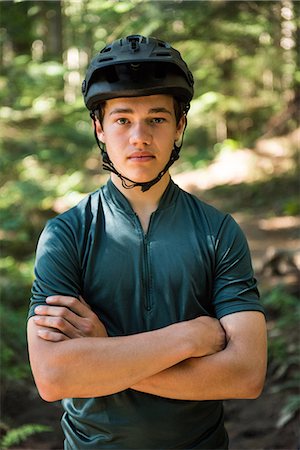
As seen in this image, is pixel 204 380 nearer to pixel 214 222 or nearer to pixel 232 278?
pixel 232 278

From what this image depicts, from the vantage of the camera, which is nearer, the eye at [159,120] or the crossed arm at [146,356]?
the crossed arm at [146,356]

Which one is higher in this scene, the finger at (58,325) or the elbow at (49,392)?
the finger at (58,325)

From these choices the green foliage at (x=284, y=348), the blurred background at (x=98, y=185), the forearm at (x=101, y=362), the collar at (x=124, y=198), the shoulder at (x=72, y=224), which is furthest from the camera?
the blurred background at (x=98, y=185)

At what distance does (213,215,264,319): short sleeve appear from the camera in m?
2.44

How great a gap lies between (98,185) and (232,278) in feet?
29.3

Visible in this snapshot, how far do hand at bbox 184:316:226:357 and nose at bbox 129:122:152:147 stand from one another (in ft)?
2.38

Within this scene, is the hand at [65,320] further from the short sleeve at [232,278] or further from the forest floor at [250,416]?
the forest floor at [250,416]

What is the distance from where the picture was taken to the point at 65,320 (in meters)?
2.31

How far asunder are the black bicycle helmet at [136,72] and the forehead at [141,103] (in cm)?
3

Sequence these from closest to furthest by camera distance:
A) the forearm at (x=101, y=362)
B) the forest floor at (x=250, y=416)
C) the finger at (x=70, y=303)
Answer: the forearm at (x=101, y=362) < the finger at (x=70, y=303) < the forest floor at (x=250, y=416)

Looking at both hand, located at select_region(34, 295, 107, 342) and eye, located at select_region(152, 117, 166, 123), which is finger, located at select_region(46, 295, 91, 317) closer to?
hand, located at select_region(34, 295, 107, 342)

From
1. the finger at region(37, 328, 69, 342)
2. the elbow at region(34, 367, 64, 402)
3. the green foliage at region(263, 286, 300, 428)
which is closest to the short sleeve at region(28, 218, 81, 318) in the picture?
the finger at region(37, 328, 69, 342)

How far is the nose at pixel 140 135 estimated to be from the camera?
2453 mm

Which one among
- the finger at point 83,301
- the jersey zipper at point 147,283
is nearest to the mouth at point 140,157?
the jersey zipper at point 147,283
